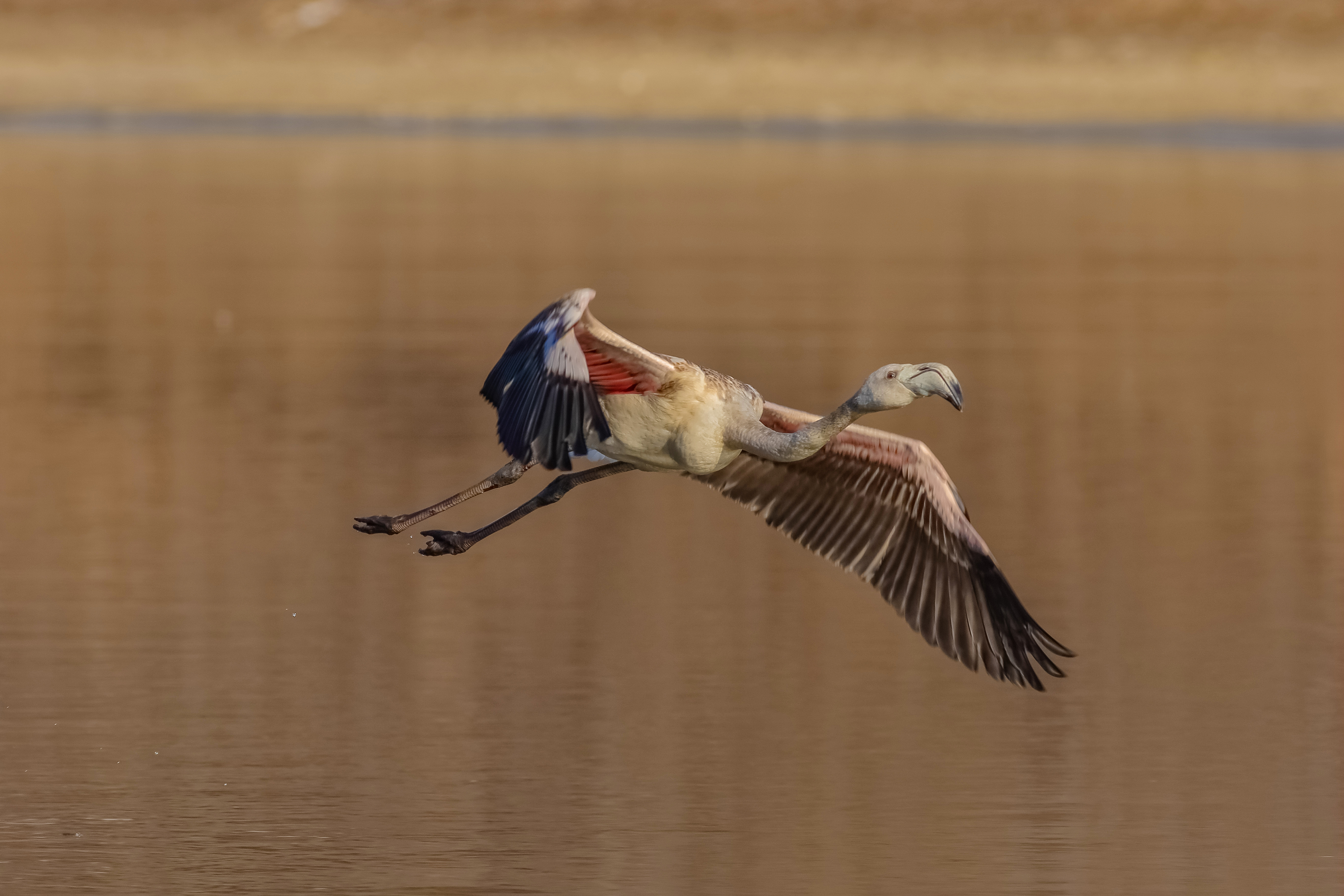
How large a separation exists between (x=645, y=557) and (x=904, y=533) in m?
3.51

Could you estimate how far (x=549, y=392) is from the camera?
809 cm

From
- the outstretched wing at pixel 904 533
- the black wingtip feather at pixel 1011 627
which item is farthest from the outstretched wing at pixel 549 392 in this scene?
the black wingtip feather at pixel 1011 627

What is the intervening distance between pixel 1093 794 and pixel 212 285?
1551 cm

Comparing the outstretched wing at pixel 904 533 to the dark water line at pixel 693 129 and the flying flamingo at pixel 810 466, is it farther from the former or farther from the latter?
the dark water line at pixel 693 129

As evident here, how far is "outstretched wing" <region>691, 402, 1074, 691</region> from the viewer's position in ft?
29.4

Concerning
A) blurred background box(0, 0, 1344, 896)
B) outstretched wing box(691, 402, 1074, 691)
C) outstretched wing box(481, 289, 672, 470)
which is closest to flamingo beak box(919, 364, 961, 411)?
outstretched wing box(691, 402, 1074, 691)

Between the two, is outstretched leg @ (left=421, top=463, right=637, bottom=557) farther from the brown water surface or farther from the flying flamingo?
the brown water surface

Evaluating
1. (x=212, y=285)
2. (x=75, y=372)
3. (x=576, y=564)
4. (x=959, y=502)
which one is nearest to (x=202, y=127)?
(x=212, y=285)

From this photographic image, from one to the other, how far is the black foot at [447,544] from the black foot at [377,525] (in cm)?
14

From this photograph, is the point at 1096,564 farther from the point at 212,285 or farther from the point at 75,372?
the point at 212,285

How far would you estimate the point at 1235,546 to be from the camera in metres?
13.2

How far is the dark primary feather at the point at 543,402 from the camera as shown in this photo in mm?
7957

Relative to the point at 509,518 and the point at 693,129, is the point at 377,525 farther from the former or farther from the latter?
the point at 693,129

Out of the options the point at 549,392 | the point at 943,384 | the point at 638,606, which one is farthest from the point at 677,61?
the point at 549,392
